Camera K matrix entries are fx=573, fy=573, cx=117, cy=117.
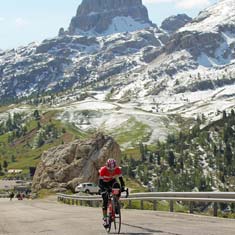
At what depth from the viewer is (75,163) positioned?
73188mm

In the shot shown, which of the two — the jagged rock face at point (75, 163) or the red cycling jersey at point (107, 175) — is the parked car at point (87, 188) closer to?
the jagged rock face at point (75, 163)

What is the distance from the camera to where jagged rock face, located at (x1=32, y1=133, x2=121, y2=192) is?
72562 millimetres

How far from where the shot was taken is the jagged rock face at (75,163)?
2857 inches

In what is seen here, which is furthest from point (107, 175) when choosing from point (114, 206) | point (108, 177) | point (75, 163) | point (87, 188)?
point (75, 163)

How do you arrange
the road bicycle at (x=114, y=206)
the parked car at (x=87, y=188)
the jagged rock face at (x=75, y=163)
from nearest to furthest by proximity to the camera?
the road bicycle at (x=114, y=206)
the parked car at (x=87, y=188)
the jagged rock face at (x=75, y=163)

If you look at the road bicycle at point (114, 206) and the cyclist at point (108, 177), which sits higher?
the cyclist at point (108, 177)

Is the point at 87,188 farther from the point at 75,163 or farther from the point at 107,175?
the point at 107,175

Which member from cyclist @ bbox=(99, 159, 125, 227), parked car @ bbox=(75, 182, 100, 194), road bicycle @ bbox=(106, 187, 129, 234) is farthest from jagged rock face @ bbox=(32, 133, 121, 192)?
road bicycle @ bbox=(106, 187, 129, 234)

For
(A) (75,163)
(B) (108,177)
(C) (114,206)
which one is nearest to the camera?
(C) (114,206)

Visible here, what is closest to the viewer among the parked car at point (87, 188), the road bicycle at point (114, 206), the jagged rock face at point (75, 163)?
the road bicycle at point (114, 206)

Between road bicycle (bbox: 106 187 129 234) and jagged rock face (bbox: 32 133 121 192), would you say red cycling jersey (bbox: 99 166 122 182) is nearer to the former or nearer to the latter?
road bicycle (bbox: 106 187 129 234)

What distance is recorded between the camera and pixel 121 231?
18.7 metres

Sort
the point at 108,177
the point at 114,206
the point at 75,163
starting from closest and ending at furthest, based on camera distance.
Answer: the point at 114,206, the point at 108,177, the point at 75,163

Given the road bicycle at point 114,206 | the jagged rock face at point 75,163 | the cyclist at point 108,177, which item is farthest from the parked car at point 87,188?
the road bicycle at point 114,206
